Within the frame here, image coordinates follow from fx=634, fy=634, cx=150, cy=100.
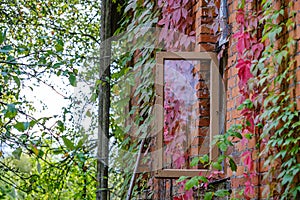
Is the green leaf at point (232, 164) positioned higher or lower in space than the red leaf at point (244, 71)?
lower

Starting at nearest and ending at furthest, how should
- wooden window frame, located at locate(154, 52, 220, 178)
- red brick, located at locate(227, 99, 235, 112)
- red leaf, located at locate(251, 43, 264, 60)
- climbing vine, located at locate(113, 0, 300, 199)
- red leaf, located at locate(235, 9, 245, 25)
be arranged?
climbing vine, located at locate(113, 0, 300, 199), red leaf, located at locate(251, 43, 264, 60), red leaf, located at locate(235, 9, 245, 25), red brick, located at locate(227, 99, 235, 112), wooden window frame, located at locate(154, 52, 220, 178)

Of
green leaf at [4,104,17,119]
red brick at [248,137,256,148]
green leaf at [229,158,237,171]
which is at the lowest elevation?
green leaf at [229,158,237,171]

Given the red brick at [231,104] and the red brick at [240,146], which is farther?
the red brick at [231,104]

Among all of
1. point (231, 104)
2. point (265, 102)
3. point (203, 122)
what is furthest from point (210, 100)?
point (265, 102)

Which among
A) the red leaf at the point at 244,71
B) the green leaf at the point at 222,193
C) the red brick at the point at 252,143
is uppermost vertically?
the red leaf at the point at 244,71

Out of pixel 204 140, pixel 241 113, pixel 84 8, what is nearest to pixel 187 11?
pixel 204 140

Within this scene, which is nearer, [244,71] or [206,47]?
[244,71]

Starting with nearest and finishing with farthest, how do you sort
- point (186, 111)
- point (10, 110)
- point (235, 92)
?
point (10, 110), point (235, 92), point (186, 111)

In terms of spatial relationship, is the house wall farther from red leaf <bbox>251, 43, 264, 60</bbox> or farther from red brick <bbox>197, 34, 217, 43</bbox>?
red leaf <bbox>251, 43, 264, 60</bbox>

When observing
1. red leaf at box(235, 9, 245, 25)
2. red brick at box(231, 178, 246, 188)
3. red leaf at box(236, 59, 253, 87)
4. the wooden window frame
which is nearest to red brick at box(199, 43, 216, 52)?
the wooden window frame

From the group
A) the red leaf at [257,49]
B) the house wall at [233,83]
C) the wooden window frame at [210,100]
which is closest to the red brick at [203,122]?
the wooden window frame at [210,100]

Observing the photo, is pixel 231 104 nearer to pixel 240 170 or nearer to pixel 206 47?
pixel 240 170

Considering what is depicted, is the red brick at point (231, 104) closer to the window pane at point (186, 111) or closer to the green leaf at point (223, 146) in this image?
the green leaf at point (223, 146)

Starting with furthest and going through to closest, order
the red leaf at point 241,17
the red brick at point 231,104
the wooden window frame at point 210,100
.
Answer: the wooden window frame at point 210,100 → the red brick at point 231,104 → the red leaf at point 241,17
